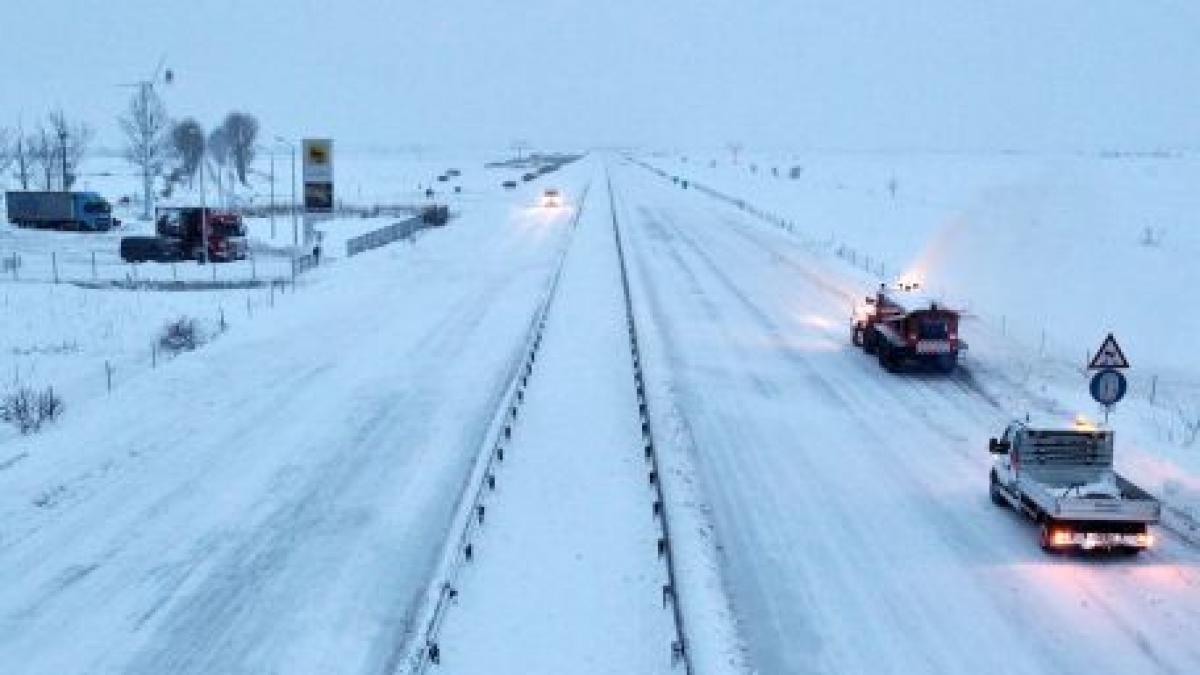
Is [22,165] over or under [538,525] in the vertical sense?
over

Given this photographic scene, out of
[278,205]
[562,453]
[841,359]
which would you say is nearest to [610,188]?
[278,205]

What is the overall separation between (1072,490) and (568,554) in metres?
7.44

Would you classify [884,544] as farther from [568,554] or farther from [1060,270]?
[1060,270]

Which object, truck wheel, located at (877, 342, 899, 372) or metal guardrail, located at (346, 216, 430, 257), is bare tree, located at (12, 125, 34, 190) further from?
truck wheel, located at (877, 342, 899, 372)

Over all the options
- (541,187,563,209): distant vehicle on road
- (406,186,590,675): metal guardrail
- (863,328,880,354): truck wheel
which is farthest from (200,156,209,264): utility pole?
(541,187,563,209): distant vehicle on road

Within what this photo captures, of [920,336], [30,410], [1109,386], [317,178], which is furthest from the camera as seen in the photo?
[317,178]

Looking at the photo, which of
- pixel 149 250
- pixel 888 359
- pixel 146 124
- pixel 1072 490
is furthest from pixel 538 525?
pixel 146 124

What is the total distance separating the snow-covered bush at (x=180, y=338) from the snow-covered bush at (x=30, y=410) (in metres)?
7.20

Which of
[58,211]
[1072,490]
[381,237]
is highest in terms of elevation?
[58,211]

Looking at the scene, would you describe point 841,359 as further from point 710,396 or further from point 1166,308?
point 1166,308

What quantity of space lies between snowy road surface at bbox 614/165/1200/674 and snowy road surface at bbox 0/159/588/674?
4710 mm

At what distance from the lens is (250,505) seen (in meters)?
18.8

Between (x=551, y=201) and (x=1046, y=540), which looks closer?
(x=1046, y=540)

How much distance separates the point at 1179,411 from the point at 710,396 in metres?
10.8
